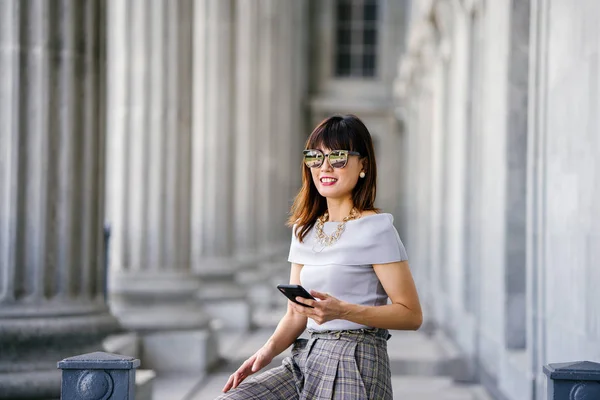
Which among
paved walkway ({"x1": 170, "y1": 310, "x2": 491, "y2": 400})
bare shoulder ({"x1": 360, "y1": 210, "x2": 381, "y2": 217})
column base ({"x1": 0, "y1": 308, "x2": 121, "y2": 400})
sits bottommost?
paved walkway ({"x1": 170, "y1": 310, "x2": 491, "y2": 400})

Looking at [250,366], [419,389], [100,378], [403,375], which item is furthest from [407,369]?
[250,366]

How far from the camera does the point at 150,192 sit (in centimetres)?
1101

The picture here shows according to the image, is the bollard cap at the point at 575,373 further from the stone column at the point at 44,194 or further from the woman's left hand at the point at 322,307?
the stone column at the point at 44,194

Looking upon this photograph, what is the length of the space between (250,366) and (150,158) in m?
7.21

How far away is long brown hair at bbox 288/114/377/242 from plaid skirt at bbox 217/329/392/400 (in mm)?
484

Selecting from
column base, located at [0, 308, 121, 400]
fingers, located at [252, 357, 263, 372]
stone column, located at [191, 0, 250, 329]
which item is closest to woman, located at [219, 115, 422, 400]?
fingers, located at [252, 357, 263, 372]

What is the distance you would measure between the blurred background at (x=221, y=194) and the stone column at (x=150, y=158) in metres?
0.02

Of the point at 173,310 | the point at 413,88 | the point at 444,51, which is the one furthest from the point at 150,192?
the point at 413,88

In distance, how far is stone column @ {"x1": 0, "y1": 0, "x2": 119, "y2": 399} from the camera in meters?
6.70

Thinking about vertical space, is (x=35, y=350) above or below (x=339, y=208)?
below

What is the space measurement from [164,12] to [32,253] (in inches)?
192

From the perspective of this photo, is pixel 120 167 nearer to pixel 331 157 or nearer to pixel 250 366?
pixel 250 366

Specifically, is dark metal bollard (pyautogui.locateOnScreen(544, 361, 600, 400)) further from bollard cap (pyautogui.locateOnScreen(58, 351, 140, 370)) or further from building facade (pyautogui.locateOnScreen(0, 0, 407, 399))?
building facade (pyautogui.locateOnScreen(0, 0, 407, 399))

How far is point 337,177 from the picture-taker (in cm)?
396
